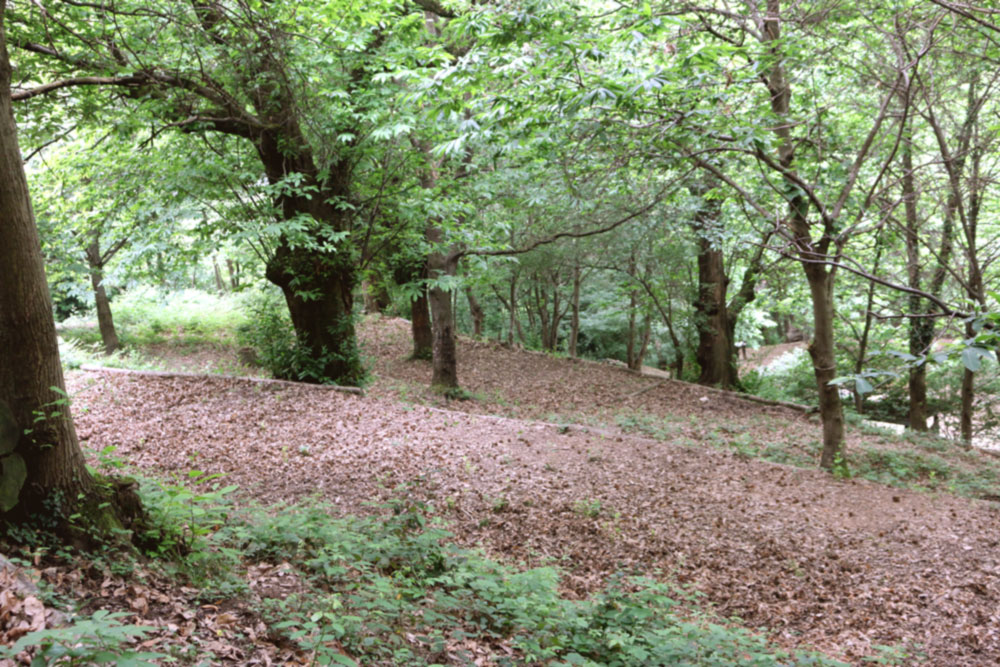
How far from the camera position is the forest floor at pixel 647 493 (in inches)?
187

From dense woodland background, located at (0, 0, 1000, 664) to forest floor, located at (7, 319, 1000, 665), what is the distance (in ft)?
4.07

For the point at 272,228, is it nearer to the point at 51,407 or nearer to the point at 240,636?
the point at 51,407

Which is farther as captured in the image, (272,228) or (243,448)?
(272,228)

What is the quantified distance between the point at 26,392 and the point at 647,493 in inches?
221

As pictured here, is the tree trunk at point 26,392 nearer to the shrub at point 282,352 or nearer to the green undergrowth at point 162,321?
the shrub at point 282,352

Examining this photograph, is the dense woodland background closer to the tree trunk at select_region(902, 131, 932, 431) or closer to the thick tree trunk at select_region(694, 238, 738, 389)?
the tree trunk at select_region(902, 131, 932, 431)

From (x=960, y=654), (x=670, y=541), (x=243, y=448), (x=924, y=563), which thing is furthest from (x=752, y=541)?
(x=243, y=448)

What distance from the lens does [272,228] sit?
25.7 ft

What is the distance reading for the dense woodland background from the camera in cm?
490

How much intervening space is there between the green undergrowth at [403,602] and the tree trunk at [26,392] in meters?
0.39

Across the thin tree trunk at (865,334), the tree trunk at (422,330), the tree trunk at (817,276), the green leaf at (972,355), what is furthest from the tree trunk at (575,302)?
the green leaf at (972,355)

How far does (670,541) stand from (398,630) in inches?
130

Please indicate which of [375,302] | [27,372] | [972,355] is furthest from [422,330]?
[972,355]

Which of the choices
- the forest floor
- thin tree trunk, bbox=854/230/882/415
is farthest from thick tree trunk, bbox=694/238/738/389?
the forest floor
